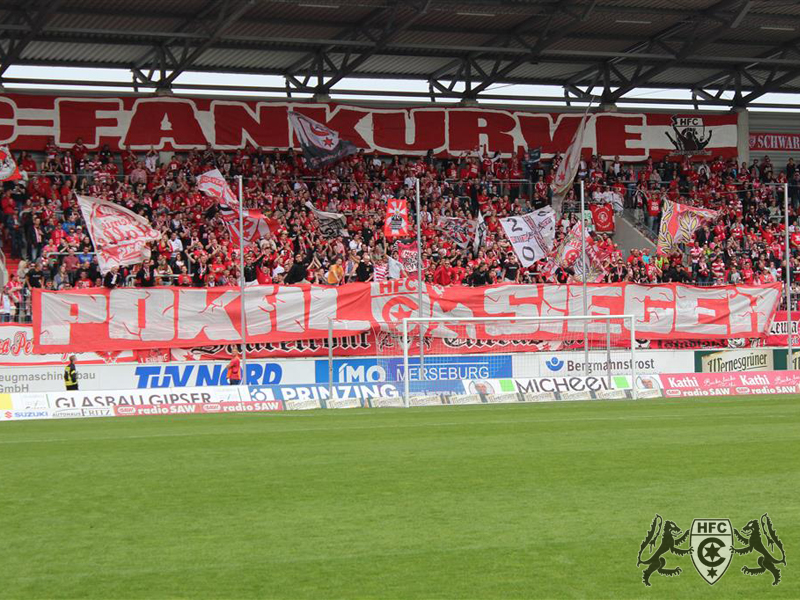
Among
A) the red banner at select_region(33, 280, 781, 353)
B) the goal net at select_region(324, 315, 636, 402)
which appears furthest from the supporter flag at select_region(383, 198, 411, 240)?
the goal net at select_region(324, 315, 636, 402)

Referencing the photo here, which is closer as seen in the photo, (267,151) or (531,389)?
(531,389)

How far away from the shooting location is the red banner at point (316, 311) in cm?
2839

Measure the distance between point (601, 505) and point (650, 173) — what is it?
36.6 meters

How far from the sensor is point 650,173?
4416cm

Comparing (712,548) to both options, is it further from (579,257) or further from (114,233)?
(579,257)

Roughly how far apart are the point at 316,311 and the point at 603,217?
12.1 metres

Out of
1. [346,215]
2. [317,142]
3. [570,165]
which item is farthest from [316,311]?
[317,142]

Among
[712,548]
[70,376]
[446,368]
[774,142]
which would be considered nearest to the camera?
[712,548]

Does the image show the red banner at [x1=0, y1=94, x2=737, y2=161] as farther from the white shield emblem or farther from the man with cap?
the white shield emblem

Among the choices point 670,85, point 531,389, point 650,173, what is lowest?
point 531,389

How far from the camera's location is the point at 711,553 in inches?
267

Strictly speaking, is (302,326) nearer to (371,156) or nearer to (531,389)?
(531,389)

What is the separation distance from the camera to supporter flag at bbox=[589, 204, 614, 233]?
36.8m

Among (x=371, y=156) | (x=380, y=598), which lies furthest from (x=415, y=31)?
(x=380, y=598)
